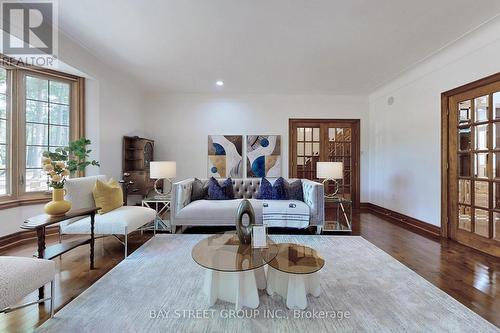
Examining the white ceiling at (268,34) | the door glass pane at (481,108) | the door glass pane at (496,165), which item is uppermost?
the white ceiling at (268,34)

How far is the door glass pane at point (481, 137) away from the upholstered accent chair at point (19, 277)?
464 centimetres

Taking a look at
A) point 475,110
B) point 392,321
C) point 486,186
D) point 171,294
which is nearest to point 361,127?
point 475,110

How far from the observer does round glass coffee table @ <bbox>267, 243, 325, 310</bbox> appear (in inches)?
70.1

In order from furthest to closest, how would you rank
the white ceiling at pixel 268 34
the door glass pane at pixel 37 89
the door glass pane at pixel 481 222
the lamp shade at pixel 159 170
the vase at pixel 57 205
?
the lamp shade at pixel 159 170, the door glass pane at pixel 37 89, the door glass pane at pixel 481 222, the white ceiling at pixel 268 34, the vase at pixel 57 205

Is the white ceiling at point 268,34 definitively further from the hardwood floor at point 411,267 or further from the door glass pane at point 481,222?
the hardwood floor at point 411,267

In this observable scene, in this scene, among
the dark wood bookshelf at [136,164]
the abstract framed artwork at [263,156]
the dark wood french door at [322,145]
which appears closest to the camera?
the dark wood bookshelf at [136,164]

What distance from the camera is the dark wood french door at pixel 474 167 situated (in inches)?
112

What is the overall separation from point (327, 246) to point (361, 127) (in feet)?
11.8

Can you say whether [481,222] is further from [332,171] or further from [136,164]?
[136,164]

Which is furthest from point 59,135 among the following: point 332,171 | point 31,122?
point 332,171

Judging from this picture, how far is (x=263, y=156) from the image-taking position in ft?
18.1

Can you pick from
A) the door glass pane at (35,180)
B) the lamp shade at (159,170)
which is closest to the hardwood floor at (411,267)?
the door glass pane at (35,180)

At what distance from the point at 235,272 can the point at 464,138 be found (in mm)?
3639

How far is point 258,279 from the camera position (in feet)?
6.45
